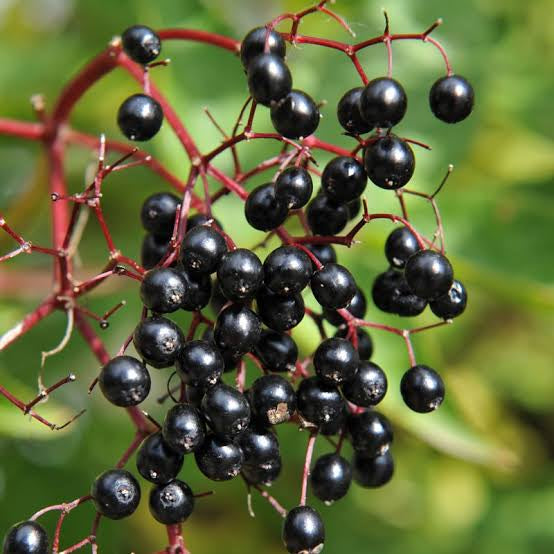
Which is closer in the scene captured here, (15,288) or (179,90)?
(179,90)

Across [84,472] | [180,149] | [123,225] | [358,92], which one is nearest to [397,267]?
[358,92]

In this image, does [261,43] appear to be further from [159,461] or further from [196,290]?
[159,461]

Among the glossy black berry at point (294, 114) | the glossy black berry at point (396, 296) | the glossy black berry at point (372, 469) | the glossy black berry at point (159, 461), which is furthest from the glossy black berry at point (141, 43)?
the glossy black berry at point (372, 469)

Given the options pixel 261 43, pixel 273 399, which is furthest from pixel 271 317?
pixel 261 43

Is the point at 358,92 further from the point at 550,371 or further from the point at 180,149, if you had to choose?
the point at 550,371

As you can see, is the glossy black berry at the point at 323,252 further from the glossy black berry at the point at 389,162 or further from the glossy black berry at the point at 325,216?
the glossy black berry at the point at 389,162
